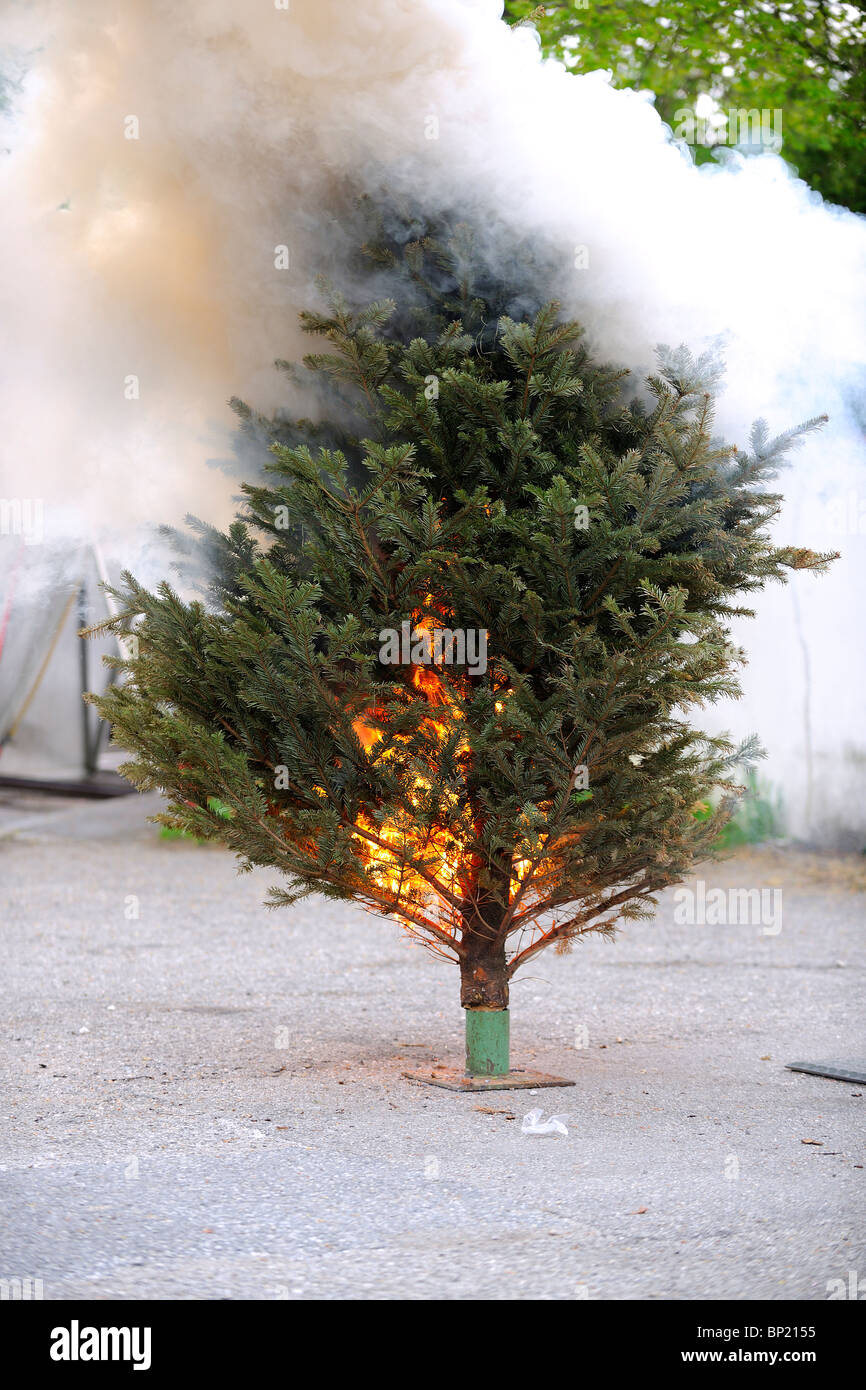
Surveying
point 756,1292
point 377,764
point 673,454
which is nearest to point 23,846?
point 377,764

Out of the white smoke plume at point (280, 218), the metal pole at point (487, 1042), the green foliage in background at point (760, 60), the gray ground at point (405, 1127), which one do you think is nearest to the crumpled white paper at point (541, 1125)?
the gray ground at point (405, 1127)

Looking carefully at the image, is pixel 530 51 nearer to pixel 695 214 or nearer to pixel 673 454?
pixel 695 214

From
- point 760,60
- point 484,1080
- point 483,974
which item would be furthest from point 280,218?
point 760,60

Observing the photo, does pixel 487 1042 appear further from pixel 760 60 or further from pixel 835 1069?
pixel 760 60

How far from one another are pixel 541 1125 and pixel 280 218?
4111mm

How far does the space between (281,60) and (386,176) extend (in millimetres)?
677

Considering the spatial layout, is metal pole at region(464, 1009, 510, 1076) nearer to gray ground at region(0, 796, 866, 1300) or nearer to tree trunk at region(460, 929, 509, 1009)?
tree trunk at region(460, 929, 509, 1009)

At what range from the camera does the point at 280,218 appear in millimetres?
6324

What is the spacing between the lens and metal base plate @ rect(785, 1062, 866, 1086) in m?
6.79

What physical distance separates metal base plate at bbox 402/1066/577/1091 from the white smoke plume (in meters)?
2.86

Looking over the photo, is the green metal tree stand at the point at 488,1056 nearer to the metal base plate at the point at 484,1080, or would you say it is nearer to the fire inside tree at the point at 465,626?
the metal base plate at the point at 484,1080

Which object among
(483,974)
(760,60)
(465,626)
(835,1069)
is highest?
(760,60)

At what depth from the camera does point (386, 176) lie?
616 cm

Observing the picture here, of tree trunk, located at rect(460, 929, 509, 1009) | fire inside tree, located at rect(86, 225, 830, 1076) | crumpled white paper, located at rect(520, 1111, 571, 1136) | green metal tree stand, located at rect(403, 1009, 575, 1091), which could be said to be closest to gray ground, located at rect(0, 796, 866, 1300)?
crumpled white paper, located at rect(520, 1111, 571, 1136)
